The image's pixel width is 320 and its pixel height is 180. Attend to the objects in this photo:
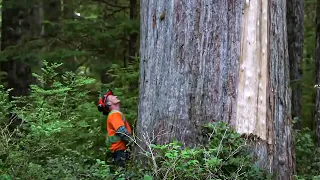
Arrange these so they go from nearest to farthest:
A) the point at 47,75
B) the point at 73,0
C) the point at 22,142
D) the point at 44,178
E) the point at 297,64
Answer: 1. the point at 44,178
2. the point at 22,142
3. the point at 47,75
4. the point at 297,64
5. the point at 73,0

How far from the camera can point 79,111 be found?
9078 mm

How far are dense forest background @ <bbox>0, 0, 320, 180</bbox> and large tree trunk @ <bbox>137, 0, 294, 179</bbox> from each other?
0.26 metres

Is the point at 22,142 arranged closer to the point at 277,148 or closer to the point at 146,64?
the point at 146,64

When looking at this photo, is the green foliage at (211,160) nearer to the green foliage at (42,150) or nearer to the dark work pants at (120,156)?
the green foliage at (42,150)

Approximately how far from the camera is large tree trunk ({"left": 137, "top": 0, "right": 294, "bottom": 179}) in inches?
228

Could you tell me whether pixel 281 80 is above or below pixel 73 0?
below

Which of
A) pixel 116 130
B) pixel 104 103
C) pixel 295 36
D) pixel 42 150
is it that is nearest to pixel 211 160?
pixel 42 150

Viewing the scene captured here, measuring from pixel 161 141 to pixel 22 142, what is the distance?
1439 millimetres

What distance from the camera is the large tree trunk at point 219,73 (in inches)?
228

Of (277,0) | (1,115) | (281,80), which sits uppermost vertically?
(277,0)

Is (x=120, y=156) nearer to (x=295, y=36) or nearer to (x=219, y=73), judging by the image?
(x=219, y=73)

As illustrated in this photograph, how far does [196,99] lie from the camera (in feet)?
19.1

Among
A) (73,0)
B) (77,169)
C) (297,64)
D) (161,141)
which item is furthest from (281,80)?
(73,0)

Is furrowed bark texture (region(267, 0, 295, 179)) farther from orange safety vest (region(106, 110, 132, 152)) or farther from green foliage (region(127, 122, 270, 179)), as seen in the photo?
orange safety vest (region(106, 110, 132, 152))
